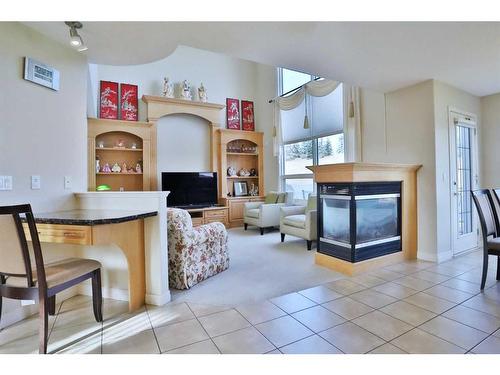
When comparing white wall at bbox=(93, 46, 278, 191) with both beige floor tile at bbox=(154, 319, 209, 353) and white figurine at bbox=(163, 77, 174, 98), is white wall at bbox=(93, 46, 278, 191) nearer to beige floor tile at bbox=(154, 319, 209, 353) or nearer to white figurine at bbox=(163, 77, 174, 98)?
white figurine at bbox=(163, 77, 174, 98)

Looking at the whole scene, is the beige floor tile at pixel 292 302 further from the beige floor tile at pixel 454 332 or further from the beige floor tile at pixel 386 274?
the beige floor tile at pixel 386 274

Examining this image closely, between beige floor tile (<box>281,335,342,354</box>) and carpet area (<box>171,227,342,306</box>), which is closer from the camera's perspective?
beige floor tile (<box>281,335,342,354</box>)

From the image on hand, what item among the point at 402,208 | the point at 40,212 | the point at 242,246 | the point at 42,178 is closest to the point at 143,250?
the point at 40,212

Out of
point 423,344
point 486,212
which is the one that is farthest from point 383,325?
point 486,212

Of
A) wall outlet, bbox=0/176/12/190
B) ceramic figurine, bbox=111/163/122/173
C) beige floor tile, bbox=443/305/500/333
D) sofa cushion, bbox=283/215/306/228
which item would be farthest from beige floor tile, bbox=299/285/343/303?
ceramic figurine, bbox=111/163/122/173

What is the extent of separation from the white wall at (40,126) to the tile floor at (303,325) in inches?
26.4

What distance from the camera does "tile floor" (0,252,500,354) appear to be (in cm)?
173

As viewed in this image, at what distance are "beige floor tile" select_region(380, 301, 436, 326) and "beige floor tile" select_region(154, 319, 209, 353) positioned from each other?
1.48 m

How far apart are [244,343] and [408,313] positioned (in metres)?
1.36

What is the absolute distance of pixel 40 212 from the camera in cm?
237

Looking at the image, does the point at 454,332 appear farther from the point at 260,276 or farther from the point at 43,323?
the point at 43,323

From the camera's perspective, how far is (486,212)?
270cm

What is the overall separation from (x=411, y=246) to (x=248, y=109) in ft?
16.6
